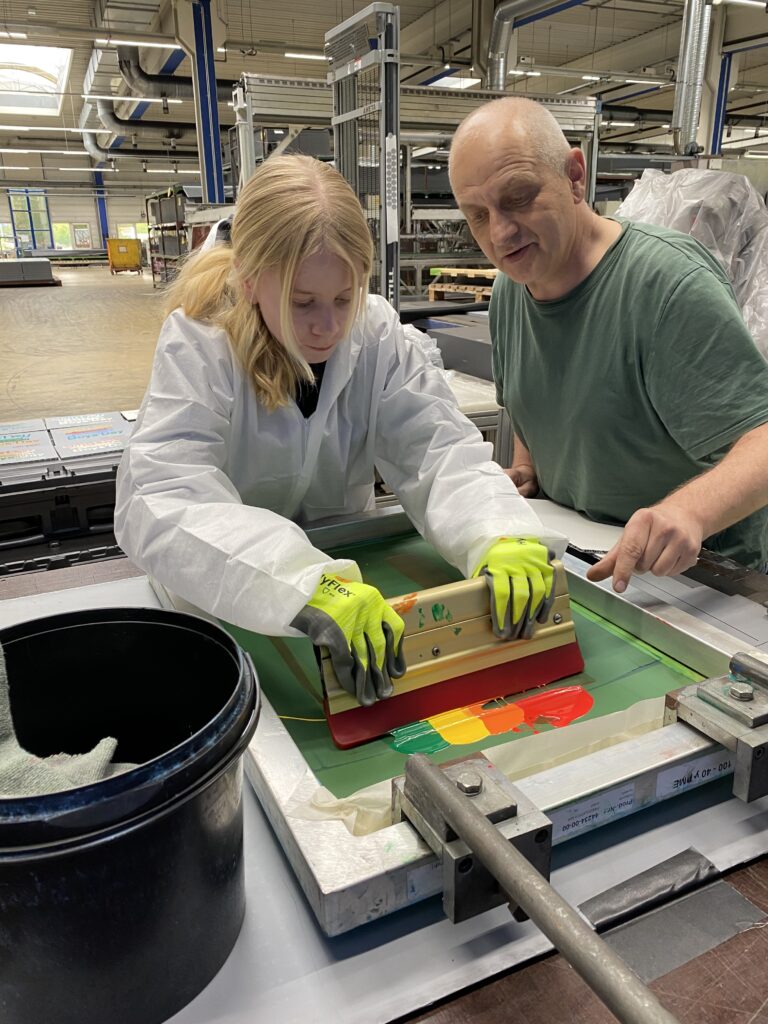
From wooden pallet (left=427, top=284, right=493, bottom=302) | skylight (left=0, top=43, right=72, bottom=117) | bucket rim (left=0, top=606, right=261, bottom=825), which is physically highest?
skylight (left=0, top=43, right=72, bottom=117)

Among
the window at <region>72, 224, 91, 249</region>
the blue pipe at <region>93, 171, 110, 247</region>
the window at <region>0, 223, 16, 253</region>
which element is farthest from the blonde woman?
the window at <region>72, 224, 91, 249</region>

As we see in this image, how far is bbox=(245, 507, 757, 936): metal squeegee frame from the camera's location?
60 cm

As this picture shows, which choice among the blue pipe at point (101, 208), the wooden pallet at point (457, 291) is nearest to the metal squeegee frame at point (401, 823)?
the wooden pallet at point (457, 291)

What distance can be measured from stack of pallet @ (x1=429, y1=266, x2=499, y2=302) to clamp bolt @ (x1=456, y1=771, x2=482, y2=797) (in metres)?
4.42

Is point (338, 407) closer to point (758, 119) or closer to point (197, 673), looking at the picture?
point (197, 673)

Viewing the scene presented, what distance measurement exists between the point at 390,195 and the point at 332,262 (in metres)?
1.87

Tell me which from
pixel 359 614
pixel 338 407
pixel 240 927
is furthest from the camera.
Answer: pixel 338 407

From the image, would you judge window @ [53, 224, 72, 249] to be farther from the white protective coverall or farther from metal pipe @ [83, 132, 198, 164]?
→ the white protective coverall

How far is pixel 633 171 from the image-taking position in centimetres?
744

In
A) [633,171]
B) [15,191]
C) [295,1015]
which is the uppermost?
[15,191]

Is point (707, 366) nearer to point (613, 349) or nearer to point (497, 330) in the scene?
point (613, 349)

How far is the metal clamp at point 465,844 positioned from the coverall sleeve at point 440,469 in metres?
0.54

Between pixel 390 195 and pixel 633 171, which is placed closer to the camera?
pixel 390 195


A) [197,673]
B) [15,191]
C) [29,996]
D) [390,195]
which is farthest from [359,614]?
[15,191]
